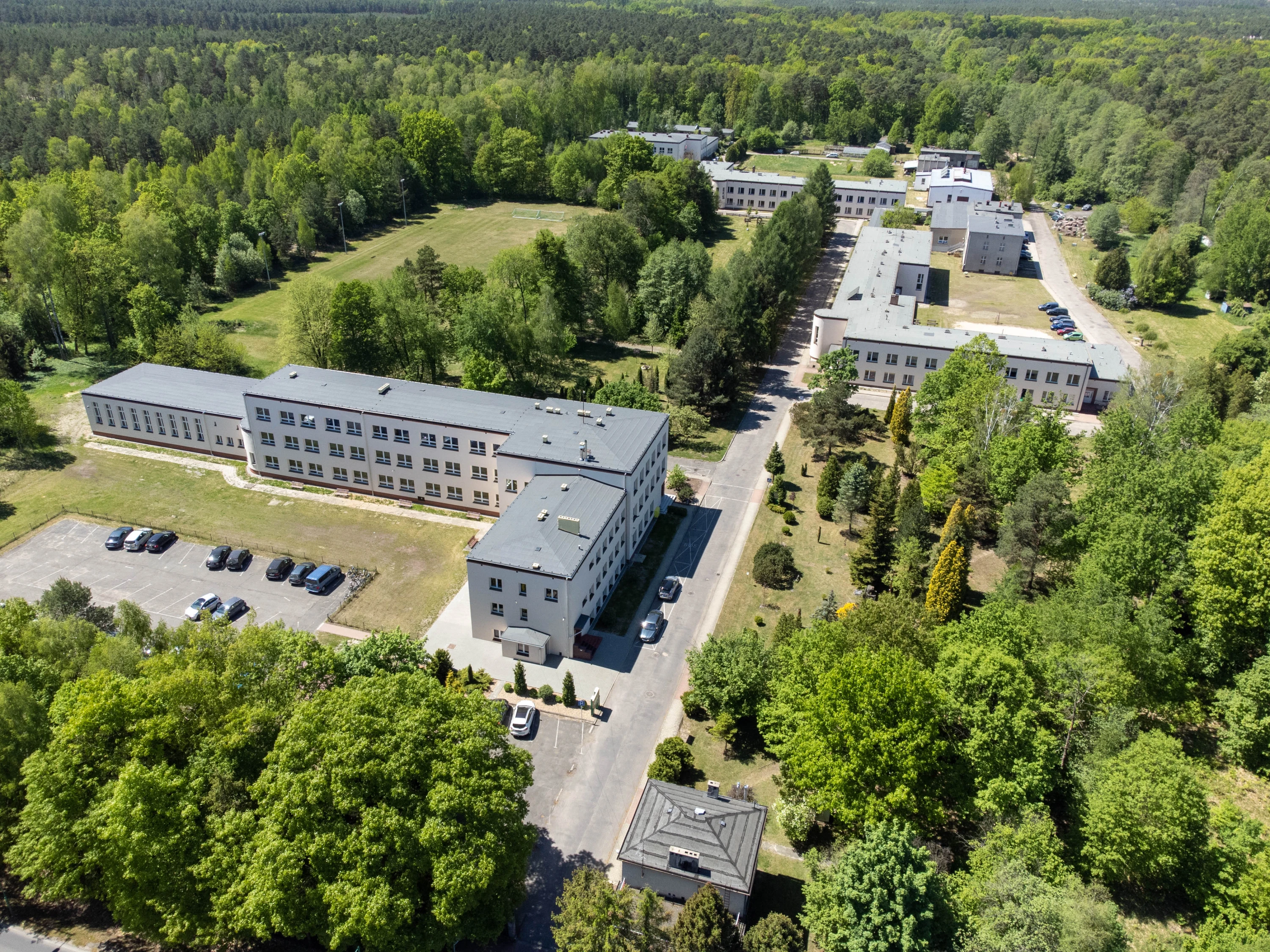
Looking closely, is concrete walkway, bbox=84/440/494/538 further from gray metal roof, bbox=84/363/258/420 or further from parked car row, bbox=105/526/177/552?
parked car row, bbox=105/526/177/552

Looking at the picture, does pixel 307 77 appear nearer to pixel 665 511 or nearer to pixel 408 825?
pixel 665 511

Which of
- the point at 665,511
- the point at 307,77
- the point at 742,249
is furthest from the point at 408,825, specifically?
the point at 307,77

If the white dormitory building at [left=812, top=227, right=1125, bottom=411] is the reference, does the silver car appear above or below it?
below

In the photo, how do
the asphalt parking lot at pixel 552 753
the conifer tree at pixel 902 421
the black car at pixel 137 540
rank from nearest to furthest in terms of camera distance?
the asphalt parking lot at pixel 552 753 < the black car at pixel 137 540 < the conifer tree at pixel 902 421

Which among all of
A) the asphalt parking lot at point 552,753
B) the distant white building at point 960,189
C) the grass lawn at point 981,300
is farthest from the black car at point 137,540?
the distant white building at point 960,189

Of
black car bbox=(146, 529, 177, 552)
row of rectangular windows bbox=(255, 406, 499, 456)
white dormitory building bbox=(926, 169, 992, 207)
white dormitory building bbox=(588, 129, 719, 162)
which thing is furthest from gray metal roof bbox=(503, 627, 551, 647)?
white dormitory building bbox=(588, 129, 719, 162)

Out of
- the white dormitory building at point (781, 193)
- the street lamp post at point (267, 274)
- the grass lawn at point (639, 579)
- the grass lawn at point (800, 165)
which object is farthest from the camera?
the grass lawn at point (800, 165)

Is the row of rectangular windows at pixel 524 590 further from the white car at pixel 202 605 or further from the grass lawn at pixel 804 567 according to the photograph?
the white car at pixel 202 605
